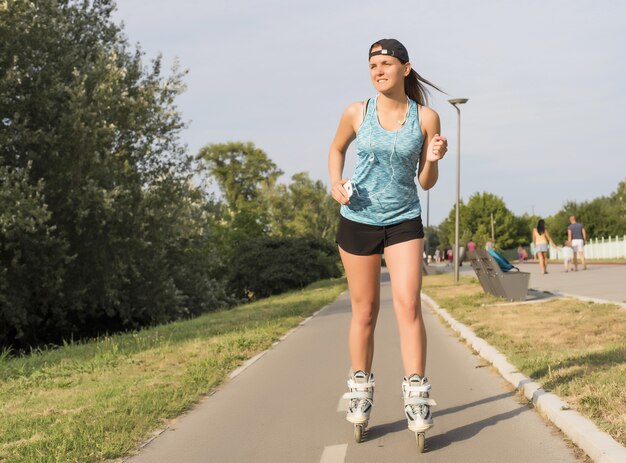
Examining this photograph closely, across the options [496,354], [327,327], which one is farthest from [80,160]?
[496,354]

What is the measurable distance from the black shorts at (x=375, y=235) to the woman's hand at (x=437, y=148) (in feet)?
1.17

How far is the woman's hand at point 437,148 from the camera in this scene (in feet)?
14.5

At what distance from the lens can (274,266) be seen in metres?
35.2

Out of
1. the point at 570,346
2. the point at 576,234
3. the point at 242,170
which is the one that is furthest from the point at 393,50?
the point at 242,170

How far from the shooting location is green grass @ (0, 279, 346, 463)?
15.8 ft

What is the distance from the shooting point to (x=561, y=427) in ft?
15.3

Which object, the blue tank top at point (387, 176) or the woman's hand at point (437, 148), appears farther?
the blue tank top at point (387, 176)

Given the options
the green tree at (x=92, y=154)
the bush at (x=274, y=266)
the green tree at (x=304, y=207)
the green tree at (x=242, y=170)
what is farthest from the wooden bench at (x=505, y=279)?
the green tree at (x=304, y=207)

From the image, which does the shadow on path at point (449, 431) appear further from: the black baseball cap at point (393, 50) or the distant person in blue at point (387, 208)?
the black baseball cap at point (393, 50)

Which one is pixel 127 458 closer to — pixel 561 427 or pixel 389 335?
pixel 561 427

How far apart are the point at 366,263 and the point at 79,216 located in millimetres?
14612

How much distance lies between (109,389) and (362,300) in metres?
3.01

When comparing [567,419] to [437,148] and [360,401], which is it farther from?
[437,148]

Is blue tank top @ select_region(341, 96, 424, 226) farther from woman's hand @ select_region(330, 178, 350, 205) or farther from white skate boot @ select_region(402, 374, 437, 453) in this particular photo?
white skate boot @ select_region(402, 374, 437, 453)
